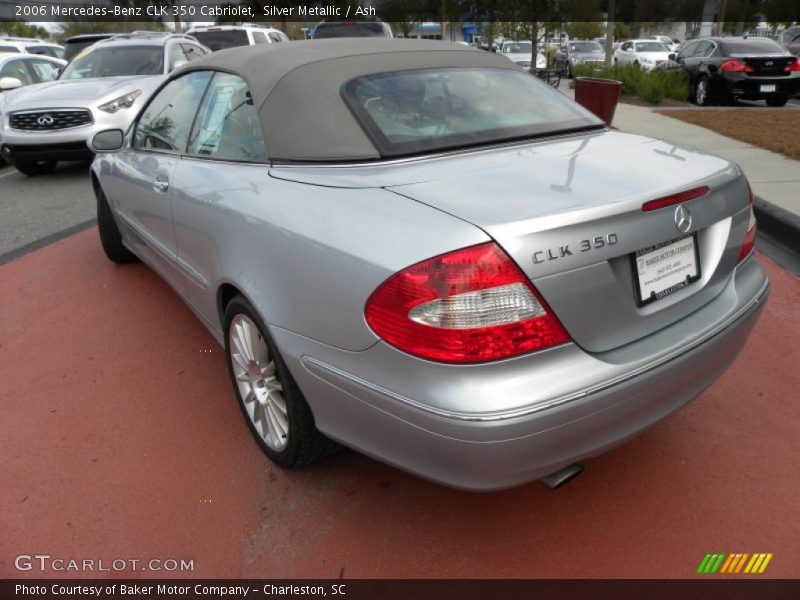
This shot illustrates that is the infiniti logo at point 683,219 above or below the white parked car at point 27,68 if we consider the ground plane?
above

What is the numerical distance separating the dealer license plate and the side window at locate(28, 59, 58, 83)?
11.3 meters

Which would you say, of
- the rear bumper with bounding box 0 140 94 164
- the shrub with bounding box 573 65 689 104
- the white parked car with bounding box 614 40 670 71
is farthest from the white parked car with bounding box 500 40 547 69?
the rear bumper with bounding box 0 140 94 164

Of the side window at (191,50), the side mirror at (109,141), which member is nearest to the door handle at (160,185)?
the side mirror at (109,141)

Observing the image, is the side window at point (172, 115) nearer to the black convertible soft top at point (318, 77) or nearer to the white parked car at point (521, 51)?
the black convertible soft top at point (318, 77)

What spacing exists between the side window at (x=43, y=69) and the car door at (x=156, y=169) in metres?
8.15

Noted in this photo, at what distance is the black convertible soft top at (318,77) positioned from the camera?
2439 millimetres

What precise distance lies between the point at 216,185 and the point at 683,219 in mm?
1819

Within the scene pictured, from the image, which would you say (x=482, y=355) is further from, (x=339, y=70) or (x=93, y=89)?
(x=93, y=89)

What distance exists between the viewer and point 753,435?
275 centimetres

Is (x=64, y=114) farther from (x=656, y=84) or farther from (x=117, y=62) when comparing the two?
(x=656, y=84)

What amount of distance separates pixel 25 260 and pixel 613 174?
5.03m

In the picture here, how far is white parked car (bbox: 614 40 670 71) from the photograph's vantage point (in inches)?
907

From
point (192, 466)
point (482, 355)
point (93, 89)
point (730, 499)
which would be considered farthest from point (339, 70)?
point (93, 89)

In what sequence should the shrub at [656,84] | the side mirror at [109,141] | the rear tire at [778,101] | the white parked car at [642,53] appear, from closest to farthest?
the side mirror at [109,141] → the rear tire at [778,101] → the shrub at [656,84] → the white parked car at [642,53]
